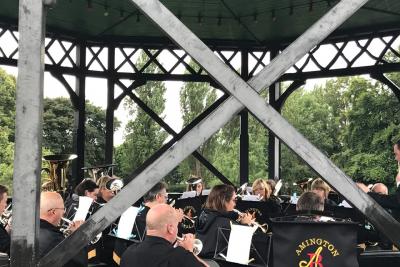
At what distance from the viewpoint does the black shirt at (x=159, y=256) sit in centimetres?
333

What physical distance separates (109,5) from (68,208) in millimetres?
5967

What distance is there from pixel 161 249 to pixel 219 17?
1002 centimetres

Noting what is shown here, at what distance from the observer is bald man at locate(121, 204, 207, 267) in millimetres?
3340

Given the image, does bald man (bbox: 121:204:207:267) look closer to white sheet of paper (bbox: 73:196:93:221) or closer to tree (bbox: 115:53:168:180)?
white sheet of paper (bbox: 73:196:93:221)

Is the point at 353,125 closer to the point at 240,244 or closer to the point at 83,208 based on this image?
the point at 83,208

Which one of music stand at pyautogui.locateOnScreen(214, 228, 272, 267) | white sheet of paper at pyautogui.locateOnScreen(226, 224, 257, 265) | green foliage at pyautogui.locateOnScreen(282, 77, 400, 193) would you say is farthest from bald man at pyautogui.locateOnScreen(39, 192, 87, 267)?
green foliage at pyautogui.locateOnScreen(282, 77, 400, 193)

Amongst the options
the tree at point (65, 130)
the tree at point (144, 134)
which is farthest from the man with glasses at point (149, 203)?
the tree at point (65, 130)

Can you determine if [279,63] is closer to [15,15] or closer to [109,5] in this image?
[109,5]

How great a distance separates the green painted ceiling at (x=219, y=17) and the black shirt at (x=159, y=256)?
28.6 ft

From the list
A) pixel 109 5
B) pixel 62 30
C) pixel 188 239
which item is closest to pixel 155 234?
pixel 188 239

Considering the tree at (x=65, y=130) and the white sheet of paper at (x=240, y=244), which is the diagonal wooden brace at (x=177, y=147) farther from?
the tree at (x=65, y=130)

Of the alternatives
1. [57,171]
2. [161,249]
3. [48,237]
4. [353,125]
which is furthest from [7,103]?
[161,249]

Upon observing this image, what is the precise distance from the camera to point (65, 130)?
146 feet

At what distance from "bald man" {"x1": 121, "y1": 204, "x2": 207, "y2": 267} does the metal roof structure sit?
37 cm
